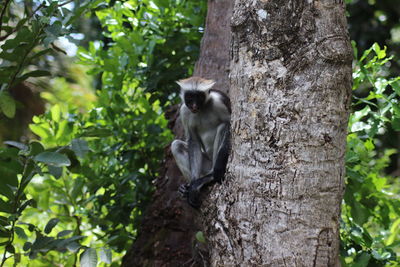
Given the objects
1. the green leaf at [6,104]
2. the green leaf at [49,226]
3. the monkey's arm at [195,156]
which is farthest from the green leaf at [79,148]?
the monkey's arm at [195,156]

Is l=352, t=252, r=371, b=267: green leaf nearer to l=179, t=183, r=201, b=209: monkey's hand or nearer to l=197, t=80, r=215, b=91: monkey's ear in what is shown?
l=179, t=183, r=201, b=209: monkey's hand

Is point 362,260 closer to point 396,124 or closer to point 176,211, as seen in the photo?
point 396,124

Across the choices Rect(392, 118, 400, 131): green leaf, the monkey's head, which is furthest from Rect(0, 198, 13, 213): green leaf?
Rect(392, 118, 400, 131): green leaf

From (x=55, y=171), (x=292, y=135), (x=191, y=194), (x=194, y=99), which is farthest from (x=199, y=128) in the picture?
(x=292, y=135)

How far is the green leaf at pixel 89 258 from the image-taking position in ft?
10.4

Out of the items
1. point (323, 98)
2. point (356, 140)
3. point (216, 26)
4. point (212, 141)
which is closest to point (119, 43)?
point (216, 26)

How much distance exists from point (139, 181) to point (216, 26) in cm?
139

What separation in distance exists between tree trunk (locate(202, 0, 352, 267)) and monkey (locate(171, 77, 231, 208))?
1.18 m

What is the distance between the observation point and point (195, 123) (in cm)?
425

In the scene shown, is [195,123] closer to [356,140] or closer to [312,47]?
[356,140]

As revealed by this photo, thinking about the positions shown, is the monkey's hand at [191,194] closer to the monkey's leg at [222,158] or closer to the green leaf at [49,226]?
the monkey's leg at [222,158]

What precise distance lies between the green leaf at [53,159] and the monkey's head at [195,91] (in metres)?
1.25

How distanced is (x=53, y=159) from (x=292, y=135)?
1343mm

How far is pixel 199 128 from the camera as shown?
427 centimetres
